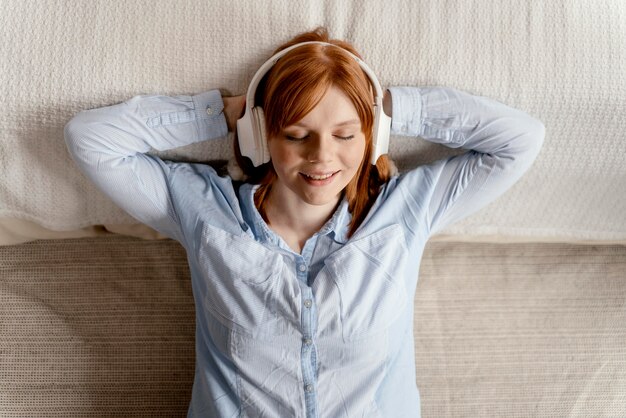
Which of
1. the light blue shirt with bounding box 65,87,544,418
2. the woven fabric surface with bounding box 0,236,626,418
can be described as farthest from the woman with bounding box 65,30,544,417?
the woven fabric surface with bounding box 0,236,626,418

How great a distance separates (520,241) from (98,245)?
109cm

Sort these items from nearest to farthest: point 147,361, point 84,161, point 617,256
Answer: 1. point 84,161
2. point 147,361
3. point 617,256

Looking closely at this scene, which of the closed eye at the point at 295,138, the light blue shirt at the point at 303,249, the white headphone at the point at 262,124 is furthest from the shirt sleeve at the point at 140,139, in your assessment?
the closed eye at the point at 295,138

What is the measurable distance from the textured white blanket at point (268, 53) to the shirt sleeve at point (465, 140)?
0.06 meters

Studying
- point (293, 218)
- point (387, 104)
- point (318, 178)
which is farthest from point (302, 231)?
point (387, 104)

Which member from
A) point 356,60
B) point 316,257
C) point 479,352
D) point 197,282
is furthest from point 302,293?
point 479,352

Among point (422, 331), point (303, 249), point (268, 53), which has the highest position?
point (268, 53)

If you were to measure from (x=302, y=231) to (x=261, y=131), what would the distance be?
25 centimetres

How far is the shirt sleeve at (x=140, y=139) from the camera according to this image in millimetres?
1210

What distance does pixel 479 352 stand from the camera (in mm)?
1552

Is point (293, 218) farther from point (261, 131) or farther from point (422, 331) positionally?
point (422, 331)

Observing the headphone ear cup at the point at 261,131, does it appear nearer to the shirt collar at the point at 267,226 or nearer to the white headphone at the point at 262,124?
the white headphone at the point at 262,124

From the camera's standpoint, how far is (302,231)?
129cm

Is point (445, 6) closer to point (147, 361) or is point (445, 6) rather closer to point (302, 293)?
point (302, 293)
